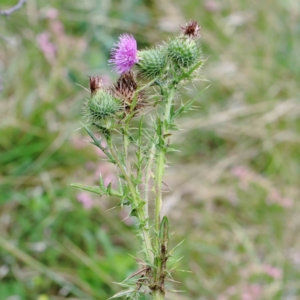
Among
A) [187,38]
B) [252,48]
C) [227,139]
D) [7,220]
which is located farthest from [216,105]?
[187,38]

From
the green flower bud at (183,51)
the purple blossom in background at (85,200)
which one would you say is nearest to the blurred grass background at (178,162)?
the purple blossom in background at (85,200)

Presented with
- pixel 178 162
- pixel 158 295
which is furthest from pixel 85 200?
pixel 158 295

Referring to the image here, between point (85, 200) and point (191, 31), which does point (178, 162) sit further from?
point (191, 31)

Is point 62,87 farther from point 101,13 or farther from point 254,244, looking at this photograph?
point 254,244

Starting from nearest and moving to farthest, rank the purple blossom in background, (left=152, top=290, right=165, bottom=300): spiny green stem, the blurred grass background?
(left=152, top=290, right=165, bottom=300): spiny green stem
the blurred grass background
the purple blossom in background

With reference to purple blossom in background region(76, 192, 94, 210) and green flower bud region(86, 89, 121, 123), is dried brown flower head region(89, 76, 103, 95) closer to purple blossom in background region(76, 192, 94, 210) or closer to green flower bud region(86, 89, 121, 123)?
green flower bud region(86, 89, 121, 123)

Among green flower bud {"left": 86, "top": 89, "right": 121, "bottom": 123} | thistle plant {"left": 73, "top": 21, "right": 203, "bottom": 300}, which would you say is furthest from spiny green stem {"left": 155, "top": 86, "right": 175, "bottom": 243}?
green flower bud {"left": 86, "top": 89, "right": 121, "bottom": 123}
